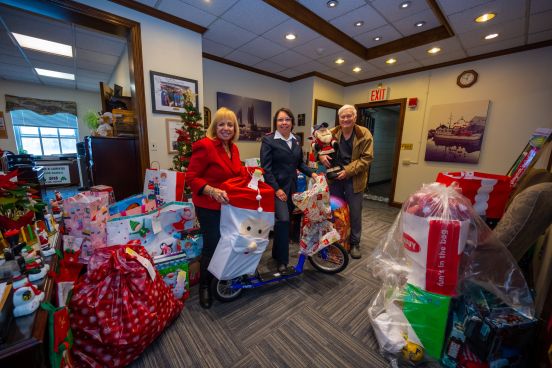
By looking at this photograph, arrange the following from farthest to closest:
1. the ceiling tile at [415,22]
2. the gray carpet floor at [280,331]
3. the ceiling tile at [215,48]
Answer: the ceiling tile at [215,48]
the ceiling tile at [415,22]
the gray carpet floor at [280,331]

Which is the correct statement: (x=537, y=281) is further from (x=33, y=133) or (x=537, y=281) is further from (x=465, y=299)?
(x=33, y=133)

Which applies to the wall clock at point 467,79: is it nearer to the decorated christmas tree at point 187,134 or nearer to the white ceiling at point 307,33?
the white ceiling at point 307,33

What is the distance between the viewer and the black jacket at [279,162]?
1775 mm

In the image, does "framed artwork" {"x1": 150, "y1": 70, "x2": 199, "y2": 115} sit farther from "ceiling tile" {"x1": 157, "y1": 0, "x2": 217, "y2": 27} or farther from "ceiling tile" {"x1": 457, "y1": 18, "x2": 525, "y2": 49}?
"ceiling tile" {"x1": 457, "y1": 18, "x2": 525, "y2": 49}

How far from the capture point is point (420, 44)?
2936 mm

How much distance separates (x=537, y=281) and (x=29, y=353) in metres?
2.34

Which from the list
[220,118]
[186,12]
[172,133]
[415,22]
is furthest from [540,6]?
[172,133]

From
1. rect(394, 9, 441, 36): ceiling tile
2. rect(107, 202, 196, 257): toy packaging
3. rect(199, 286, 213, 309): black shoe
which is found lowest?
rect(199, 286, 213, 309): black shoe

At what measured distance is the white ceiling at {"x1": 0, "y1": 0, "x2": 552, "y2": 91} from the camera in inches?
88.4

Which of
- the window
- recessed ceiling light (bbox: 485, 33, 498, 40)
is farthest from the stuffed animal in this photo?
the window

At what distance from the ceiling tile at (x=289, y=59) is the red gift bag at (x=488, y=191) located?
2.86m

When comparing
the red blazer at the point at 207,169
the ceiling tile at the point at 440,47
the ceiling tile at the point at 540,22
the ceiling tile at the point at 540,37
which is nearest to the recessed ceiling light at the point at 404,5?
the ceiling tile at the point at 440,47

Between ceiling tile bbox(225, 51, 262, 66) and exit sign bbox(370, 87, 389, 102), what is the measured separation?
7.84 feet

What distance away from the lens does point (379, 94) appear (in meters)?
4.33
